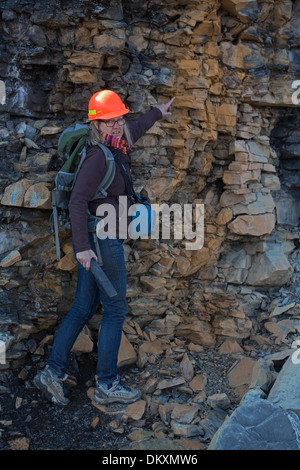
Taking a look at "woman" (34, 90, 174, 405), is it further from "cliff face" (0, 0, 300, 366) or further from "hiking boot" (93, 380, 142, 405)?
"cliff face" (0, 0, 300, 366)

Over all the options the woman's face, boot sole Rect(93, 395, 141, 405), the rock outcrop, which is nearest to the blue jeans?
boot sole Rect(93, 395, 141, 405)

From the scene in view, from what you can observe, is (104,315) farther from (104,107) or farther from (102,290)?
(104,107)

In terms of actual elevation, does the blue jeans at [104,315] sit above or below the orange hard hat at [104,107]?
below

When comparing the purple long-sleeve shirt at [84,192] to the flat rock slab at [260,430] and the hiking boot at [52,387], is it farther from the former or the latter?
the flat rock slab at [260,430]

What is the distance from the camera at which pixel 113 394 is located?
3.88 m

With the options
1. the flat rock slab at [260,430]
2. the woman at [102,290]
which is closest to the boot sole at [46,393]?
the woman at [102,290]

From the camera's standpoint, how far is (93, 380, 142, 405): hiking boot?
387 cm

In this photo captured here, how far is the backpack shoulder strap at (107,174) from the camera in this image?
3662 millimetres

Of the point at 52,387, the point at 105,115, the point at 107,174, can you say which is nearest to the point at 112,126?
the point at 105,115

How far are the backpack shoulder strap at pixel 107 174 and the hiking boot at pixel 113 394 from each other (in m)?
1.69

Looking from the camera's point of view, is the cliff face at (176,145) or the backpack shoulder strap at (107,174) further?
the cliff face at (176,145)

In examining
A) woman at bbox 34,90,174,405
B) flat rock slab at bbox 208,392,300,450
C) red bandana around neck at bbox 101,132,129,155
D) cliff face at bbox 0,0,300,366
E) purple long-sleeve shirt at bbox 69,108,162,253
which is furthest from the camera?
cliff face at bbox 0,0,300,366

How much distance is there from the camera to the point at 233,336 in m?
5.23

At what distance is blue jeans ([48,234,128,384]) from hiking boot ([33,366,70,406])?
6 centimetres
